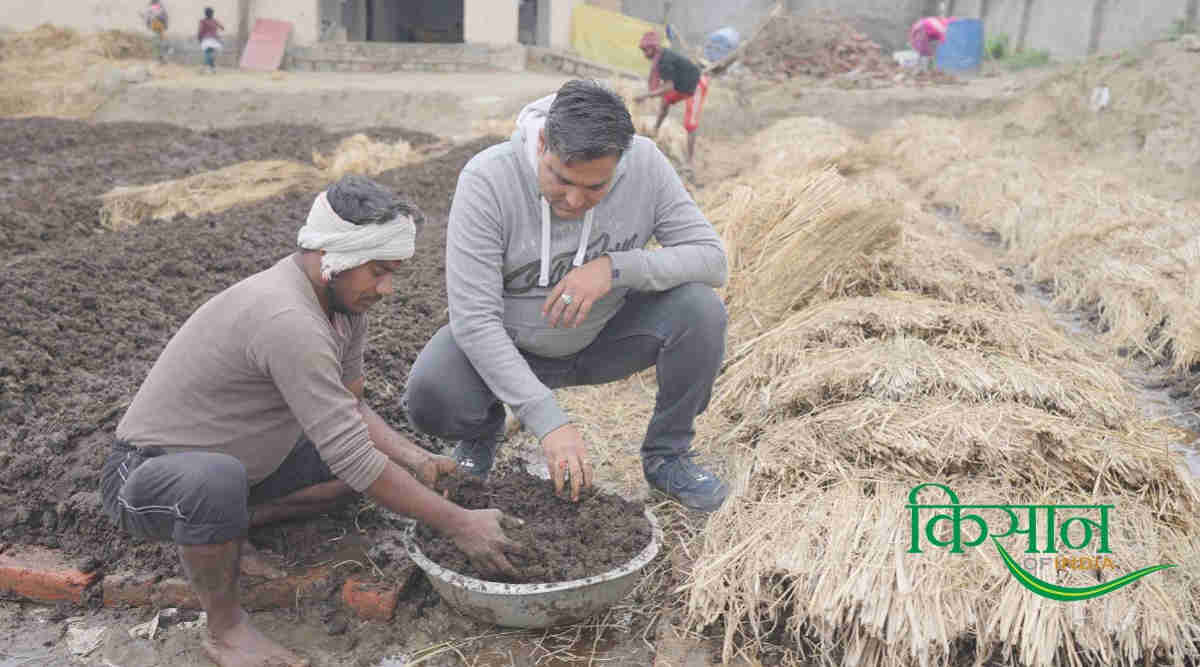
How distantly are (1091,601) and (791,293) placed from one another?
2.22 meters

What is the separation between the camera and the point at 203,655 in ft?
7.13

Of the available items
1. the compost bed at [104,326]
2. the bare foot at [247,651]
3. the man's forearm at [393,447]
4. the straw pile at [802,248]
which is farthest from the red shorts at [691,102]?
the bare foot at [247,651]

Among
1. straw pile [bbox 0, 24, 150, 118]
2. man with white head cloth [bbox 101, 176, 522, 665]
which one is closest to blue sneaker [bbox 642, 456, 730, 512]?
man with white head cloth [bbox 101, 176, 522, 665]

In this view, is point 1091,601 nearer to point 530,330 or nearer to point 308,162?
point 530,330

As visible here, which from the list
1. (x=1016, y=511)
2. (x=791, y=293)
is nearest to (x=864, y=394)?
(x=1016, y=511)

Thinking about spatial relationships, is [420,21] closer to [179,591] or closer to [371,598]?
[179,591]

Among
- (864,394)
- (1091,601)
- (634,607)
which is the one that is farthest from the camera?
(864,394)

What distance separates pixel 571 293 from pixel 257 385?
83 cm

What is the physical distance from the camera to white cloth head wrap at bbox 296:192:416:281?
202cm

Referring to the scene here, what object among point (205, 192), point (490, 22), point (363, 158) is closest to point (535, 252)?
point (205, 192)

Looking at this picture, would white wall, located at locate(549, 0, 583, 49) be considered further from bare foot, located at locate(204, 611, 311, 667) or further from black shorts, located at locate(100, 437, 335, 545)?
bare foot, located at locate(204, 611, 311, 667)

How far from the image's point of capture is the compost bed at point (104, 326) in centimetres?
253

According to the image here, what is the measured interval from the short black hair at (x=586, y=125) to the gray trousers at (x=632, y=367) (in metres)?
0.60

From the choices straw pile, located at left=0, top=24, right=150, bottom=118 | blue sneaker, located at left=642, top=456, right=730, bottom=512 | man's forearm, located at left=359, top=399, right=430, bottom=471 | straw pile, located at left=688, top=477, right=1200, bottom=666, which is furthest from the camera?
straw pile, located at left=0, top=24, right=150, bottom=118
